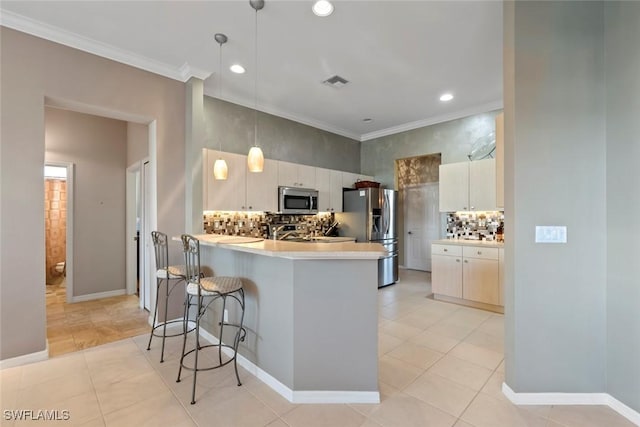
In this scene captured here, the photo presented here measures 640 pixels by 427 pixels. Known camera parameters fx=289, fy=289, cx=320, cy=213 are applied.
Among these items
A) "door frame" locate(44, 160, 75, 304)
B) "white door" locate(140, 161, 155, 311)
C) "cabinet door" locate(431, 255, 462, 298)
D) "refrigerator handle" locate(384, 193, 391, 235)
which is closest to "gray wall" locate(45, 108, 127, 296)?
"door frame" locate(44, 160, 75, 304)

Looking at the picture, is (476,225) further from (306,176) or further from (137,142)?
(137,142)

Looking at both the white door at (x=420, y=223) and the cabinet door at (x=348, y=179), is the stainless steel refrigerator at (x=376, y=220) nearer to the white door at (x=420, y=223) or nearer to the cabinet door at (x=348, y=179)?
the cabinet door at (x=348, y=179)

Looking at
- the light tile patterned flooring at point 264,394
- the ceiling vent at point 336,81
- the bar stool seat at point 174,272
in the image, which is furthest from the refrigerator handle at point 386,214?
the bar stool seat at point 174,272

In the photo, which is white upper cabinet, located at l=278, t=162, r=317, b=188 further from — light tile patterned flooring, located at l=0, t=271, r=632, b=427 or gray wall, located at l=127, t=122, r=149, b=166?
light tile patterned flooring, located at l=0, t=271, r=632, b=427

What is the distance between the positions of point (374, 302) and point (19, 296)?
9.87 ft

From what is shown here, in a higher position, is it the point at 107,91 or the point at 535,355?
the point at 107,91

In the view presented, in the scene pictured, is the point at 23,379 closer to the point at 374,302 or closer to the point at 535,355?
the point at 374,302

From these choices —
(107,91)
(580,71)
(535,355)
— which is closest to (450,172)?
(580,71)

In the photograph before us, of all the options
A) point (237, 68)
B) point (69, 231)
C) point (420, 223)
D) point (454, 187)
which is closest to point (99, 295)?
point (69, 231)

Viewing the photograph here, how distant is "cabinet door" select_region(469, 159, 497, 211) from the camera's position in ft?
13.6

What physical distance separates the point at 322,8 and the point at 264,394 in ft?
9.89

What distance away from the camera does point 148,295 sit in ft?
12.8

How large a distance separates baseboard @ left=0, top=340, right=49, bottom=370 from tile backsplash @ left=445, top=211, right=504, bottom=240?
5.33m

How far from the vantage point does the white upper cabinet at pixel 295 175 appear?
14.5 feet
